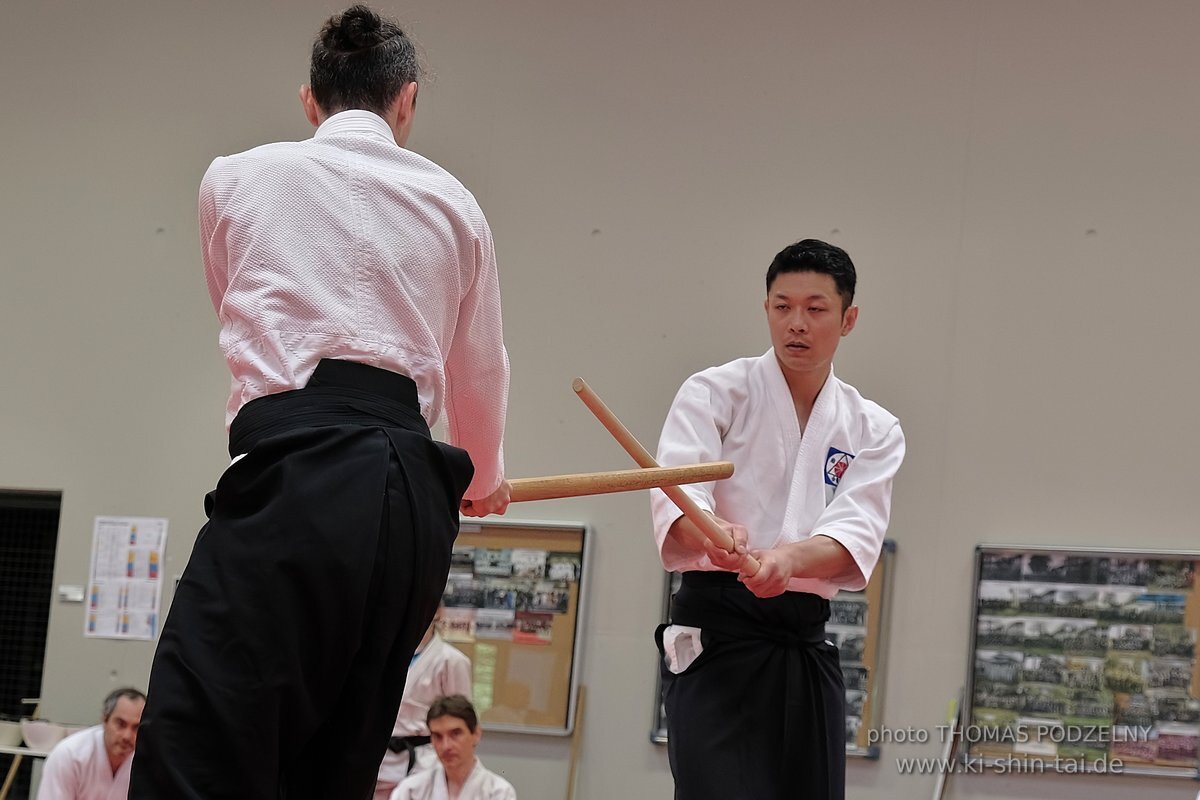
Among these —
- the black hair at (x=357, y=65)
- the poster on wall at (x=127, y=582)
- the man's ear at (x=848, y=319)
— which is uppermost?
the black hair at (x=357, y=65)

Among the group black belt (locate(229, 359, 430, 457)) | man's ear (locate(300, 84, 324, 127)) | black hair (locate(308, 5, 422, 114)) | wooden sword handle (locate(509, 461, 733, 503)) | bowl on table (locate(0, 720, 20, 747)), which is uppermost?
black hair (locate(308, 5, 422, 114))

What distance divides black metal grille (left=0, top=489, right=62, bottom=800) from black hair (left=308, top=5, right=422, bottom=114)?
17.0ft

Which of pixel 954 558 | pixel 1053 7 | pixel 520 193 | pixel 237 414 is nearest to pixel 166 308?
pixel 520 193

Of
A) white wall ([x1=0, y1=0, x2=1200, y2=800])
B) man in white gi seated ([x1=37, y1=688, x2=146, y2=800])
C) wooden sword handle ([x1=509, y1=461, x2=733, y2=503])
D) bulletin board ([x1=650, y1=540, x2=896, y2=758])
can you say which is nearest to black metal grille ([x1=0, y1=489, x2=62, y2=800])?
white wall ([x1=0, y1=0, x2=1200, y2=800])

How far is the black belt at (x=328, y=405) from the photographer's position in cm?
171

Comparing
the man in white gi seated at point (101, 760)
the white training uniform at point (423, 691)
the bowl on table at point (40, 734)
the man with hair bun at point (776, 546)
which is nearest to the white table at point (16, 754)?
the bowl on table at point (40, 734)

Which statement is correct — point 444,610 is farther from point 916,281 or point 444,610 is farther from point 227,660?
point 227,660

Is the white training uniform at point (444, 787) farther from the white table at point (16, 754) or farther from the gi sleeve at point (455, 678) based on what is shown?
the white table at point (16, 754)

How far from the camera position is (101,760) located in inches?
197

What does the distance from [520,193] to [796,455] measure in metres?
3.46

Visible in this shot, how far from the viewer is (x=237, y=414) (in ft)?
5.85

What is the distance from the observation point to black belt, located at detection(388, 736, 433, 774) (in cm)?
543

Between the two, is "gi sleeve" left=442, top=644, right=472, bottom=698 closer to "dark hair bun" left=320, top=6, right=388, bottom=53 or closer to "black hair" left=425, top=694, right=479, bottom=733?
"black hair" left=425, top=694, right=479, bottom=733

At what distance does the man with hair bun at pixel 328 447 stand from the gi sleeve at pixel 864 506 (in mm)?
1085
